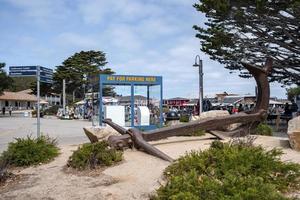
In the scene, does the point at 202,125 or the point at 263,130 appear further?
the point at 263,130

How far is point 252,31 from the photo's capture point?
71.4ft

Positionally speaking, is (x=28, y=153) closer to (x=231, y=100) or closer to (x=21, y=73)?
(x=21, y=73)

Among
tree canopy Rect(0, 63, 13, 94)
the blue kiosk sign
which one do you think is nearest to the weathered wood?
the blue kiosk sign

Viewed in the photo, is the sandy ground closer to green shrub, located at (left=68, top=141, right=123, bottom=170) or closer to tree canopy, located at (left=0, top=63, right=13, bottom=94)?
green shrub, located at (left=68, top=141, right=123, bottom=170)

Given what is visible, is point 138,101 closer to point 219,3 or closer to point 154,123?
point 154,123

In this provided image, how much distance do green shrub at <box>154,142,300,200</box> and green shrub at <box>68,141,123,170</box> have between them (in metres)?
1.94

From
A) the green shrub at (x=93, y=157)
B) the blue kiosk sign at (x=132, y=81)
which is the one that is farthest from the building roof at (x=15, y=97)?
the green shrub at (x=93, y=157)

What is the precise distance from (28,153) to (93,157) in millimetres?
1940

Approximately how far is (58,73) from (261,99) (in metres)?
57.6

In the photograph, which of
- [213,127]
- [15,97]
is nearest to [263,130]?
[213,127]

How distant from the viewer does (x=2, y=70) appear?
2231 inches

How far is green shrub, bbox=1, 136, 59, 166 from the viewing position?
9703mm

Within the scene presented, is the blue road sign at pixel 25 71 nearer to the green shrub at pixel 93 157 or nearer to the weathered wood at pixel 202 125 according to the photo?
the weathered wood at pixel 202 125

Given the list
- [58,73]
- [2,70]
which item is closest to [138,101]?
[2,70]
